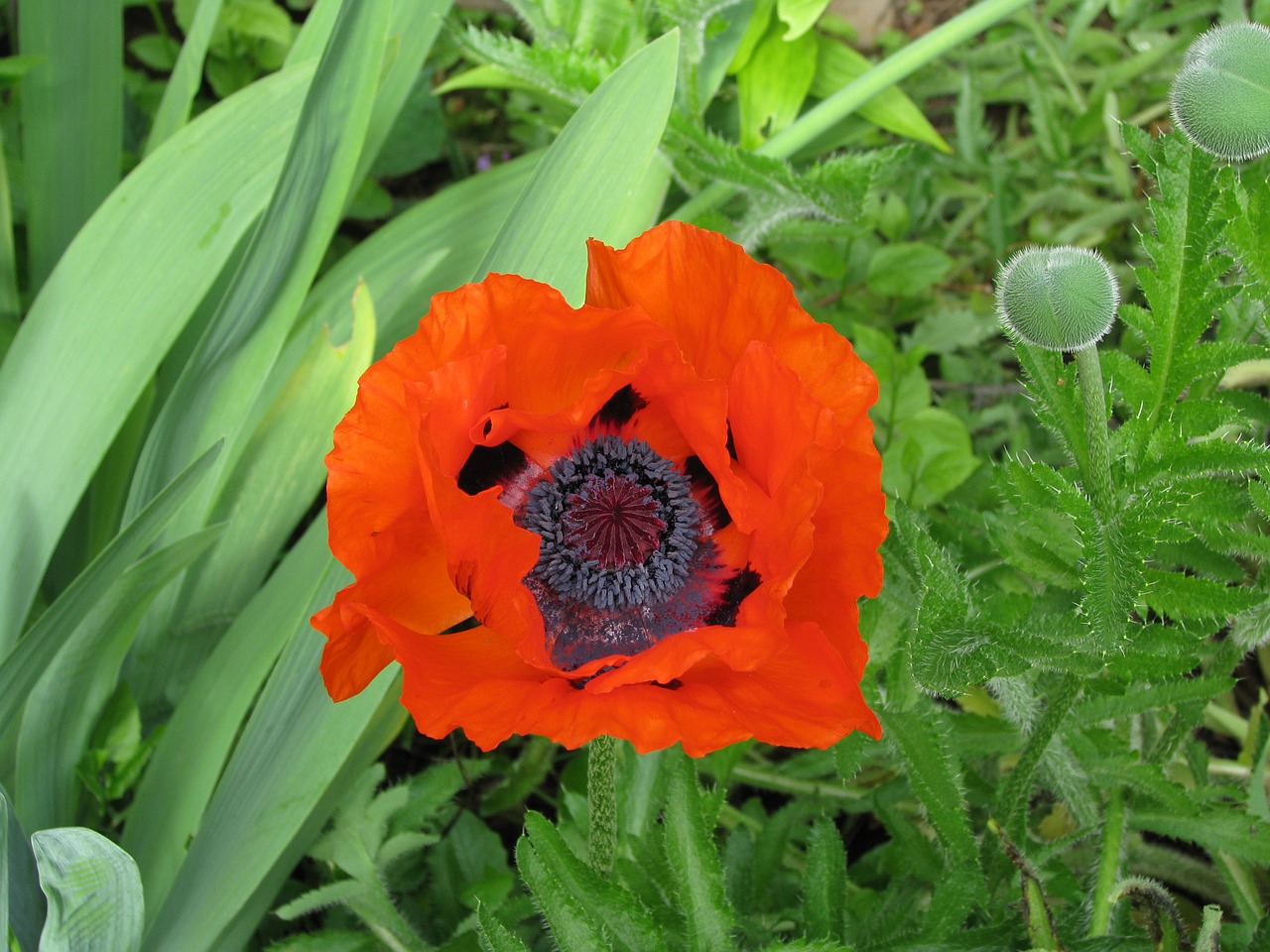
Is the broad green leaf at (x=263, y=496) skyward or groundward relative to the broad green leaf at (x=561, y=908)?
skyward

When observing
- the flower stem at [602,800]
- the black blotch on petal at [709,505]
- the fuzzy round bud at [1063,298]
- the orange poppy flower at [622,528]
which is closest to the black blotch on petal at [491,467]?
the orange poppy flower at [622,528]

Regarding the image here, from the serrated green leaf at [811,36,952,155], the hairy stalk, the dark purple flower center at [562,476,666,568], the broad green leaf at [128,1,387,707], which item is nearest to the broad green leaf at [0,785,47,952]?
the broad green leaf at [128,1,387,707]

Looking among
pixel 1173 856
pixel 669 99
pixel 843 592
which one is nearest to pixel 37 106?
pixel 669 99

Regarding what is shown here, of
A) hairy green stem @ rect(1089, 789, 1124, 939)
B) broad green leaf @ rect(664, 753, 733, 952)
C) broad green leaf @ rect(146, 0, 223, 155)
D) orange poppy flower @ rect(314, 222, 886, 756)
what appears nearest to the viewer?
orange poppy flower @ rect(314, 222, 886, 756)

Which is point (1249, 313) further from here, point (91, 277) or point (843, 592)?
point (91, 277)

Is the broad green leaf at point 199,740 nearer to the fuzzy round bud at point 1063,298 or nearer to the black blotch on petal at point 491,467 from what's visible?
the black blotch on petal at point 491,467

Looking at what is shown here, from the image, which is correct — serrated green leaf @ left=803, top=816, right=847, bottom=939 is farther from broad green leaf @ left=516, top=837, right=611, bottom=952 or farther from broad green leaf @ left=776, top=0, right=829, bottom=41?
broad green leaf @ left=776, top=0, right=829, bottom=41
